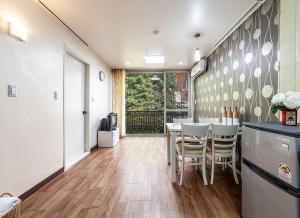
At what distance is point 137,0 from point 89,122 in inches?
121

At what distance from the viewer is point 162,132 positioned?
753 cm

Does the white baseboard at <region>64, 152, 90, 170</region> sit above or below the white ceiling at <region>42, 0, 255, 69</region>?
below

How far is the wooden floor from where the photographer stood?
2.07 m

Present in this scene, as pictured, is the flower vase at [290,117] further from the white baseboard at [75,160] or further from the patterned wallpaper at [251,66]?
the white baseboard at [75,160]

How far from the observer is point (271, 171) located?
1.38m

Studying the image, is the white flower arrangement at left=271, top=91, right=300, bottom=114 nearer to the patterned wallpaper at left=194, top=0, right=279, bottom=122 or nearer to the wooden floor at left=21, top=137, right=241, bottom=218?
the patterned wallpaper at left=194, top=0, right=279, bottom=122

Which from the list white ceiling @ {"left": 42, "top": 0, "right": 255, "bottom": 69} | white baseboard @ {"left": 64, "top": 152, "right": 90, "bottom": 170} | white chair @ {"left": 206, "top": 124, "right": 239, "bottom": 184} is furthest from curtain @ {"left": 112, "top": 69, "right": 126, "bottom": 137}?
white chair @ {"left": 206, "top": 124, "right": 239, "bottom": 184}

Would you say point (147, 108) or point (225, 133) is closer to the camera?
point (225, 133)

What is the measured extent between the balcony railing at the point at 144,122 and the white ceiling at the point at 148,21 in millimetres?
3158

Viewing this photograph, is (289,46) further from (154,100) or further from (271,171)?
(154,100)

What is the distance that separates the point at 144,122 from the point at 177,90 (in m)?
1.77

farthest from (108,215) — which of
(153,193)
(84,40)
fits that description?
(84,40)

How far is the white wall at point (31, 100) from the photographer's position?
2043mm

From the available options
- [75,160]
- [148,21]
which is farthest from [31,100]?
[148,21]
